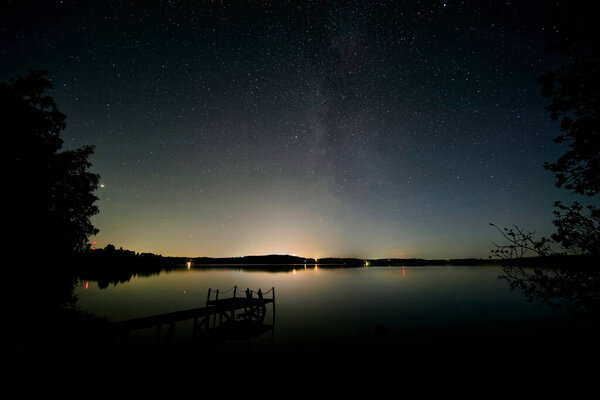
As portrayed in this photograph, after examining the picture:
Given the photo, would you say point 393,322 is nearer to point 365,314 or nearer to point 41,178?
point 365,314

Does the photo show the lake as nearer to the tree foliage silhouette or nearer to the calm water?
the calm water

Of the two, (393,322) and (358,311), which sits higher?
(358,311)

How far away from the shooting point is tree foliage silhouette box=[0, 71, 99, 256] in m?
18.7

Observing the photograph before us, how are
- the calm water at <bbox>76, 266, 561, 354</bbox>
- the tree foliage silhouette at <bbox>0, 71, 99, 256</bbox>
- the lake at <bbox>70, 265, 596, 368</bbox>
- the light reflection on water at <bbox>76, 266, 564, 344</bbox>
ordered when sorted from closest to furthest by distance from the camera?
the tree foliage silhouette at <bbox>0, 71, 99, 256</bbox>, the lake at <bbox>70, 265, 596, 368</bbox>, the calm water at <bbox>76, 266, 561, 354</bbox>, the light reflection on water at <bbox>76, 266, 564, 344</bbox>

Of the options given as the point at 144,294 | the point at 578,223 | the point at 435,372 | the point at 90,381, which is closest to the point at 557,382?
the point at 435,372

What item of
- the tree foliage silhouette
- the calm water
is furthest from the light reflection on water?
the tree foliage silhouette

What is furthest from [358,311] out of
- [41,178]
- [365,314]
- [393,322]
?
[41,178]

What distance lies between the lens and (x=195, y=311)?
19.3 metres

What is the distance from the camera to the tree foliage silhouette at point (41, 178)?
61.3 ft

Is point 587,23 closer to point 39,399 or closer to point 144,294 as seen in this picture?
point 39,399

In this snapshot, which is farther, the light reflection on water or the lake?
the light reflection on water

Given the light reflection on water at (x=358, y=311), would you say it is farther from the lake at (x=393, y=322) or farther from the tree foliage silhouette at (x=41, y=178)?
the tree foliage silhouette at (x=41, y=178)

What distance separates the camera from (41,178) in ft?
64.2

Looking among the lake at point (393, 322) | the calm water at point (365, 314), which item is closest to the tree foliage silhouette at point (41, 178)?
the lake at point (393, 322)
